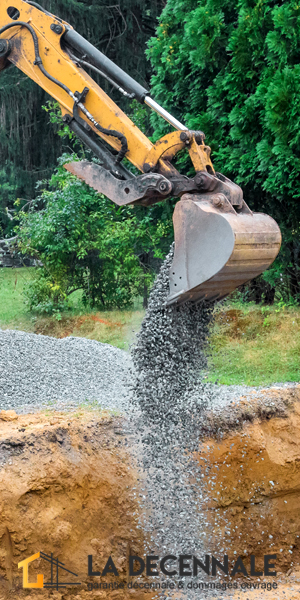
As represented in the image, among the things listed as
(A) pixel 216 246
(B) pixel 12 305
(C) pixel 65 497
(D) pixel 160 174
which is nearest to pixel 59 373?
(C) pixel 65 497

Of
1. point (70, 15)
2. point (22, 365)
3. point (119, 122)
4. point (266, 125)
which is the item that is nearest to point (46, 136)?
point (70, 15)

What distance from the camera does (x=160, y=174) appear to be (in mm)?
3672

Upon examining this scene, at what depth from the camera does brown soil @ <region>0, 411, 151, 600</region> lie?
3846 millimetres

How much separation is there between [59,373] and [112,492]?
1724 millimetres

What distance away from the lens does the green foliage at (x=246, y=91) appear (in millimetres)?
6301

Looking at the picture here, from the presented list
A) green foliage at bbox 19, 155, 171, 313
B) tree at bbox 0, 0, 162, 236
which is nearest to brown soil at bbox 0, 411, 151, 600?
green foliage at bbox 19, 155, 171, 313

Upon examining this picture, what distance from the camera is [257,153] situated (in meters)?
6.67

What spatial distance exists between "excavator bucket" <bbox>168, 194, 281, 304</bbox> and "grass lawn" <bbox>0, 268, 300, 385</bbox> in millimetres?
848

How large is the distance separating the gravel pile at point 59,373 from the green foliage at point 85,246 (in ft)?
8.58

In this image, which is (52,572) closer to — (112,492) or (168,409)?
(112,492)

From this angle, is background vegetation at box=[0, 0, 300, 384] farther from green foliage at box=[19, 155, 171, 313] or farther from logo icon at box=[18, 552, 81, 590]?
logo icon at box=[18, 552, 81, 590]

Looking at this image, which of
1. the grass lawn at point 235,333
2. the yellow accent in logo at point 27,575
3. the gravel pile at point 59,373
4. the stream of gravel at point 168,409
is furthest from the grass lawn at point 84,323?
the yellow accent in logo at point 27,575

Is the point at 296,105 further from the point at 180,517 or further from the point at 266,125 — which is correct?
the point at 180,517

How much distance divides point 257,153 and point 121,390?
3.19 metres
